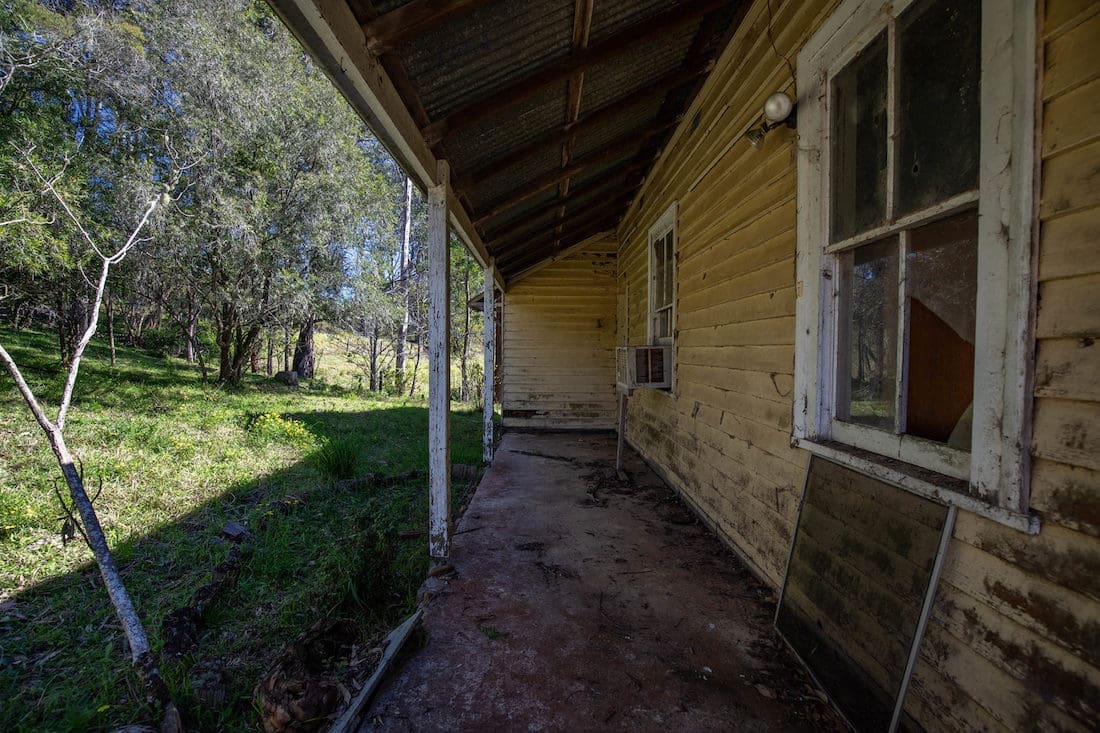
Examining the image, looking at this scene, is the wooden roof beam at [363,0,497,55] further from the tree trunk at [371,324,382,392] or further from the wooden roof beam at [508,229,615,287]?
the tree trunk at [371,324,382,392]

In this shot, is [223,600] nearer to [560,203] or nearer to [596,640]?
[596,640]

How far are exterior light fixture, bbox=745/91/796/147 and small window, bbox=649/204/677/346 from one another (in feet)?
5.89

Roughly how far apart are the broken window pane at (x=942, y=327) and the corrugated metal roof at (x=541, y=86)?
1696 millimetres

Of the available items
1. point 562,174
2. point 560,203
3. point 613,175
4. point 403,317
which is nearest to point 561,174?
point 562,174

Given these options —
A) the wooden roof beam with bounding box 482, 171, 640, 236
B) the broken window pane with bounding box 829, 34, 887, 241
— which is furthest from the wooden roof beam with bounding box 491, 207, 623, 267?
the broken window pane with bounding box 829, 34, 887, 241

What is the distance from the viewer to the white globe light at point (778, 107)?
2.19 meters

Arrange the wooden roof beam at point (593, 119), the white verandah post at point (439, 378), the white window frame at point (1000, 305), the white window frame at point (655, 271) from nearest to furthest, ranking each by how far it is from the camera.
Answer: the white window frame at point (1000, 305), the white verandah post at point (439, 378), the wooden roof beam at point (593, 119), the white window frame at point (655, 271)

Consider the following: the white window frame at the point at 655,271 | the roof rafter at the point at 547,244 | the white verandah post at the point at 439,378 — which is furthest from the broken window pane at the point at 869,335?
the roof rafter at the point at 547,244

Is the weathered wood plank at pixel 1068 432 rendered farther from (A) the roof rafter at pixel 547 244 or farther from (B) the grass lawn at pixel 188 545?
(A) the roof rafter at pixel 547 244

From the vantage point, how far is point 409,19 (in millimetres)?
1669

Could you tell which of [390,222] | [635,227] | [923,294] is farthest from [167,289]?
[923,294]

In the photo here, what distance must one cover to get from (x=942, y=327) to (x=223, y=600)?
13.2 feet

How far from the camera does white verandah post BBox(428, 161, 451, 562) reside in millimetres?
2799

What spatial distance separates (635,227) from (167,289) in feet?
32.3
